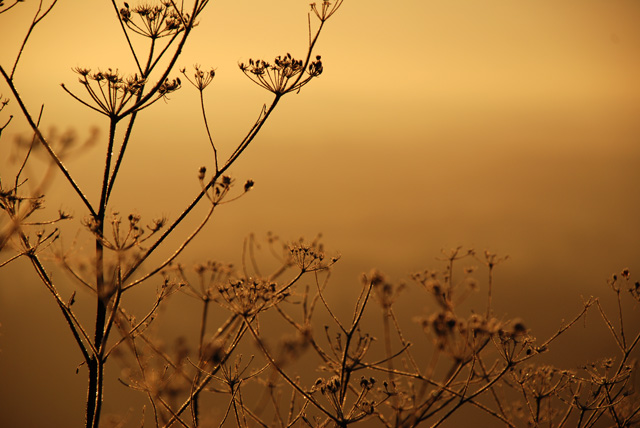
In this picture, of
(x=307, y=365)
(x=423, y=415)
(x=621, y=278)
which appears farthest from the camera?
(x=307, y=365)

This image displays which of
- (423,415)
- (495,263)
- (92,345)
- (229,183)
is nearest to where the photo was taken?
(423,415)

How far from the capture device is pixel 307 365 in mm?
10953

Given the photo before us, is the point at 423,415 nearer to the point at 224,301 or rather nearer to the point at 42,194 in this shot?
the point at 224,301

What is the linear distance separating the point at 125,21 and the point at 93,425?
3121 millimetres

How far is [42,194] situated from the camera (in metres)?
4.20

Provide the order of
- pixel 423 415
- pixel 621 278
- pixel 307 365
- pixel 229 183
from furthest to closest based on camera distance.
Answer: pixel 307 365 < pixel 621 278 < pixel 229 183 < pixel 423 415

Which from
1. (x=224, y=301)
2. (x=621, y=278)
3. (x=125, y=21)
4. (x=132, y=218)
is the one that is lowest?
(x=621, y=278)

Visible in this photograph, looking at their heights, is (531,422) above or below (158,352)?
below

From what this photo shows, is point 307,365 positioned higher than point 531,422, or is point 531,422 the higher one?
point 307,365

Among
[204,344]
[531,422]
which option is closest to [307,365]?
[531,422]

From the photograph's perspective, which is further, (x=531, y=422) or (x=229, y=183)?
(x=531, y=422)

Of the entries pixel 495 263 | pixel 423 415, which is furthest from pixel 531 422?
pixel 423 415

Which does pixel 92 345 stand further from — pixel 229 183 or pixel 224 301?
pixel 229 183

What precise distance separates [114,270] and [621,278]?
4.97 meters
